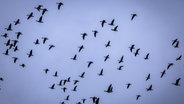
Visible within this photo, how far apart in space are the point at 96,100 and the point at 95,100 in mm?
1763

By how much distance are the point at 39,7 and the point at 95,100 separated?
10.4m

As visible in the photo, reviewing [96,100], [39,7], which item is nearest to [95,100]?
[96,100]

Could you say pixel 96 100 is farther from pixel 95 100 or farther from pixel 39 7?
pixel 39 7

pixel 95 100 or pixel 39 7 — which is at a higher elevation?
pixel 39 7

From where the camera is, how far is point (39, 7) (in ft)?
136

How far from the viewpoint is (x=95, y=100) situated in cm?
4122

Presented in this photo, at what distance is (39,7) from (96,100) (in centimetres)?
1046

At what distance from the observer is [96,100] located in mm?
39469

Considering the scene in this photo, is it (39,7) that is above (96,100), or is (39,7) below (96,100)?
above
